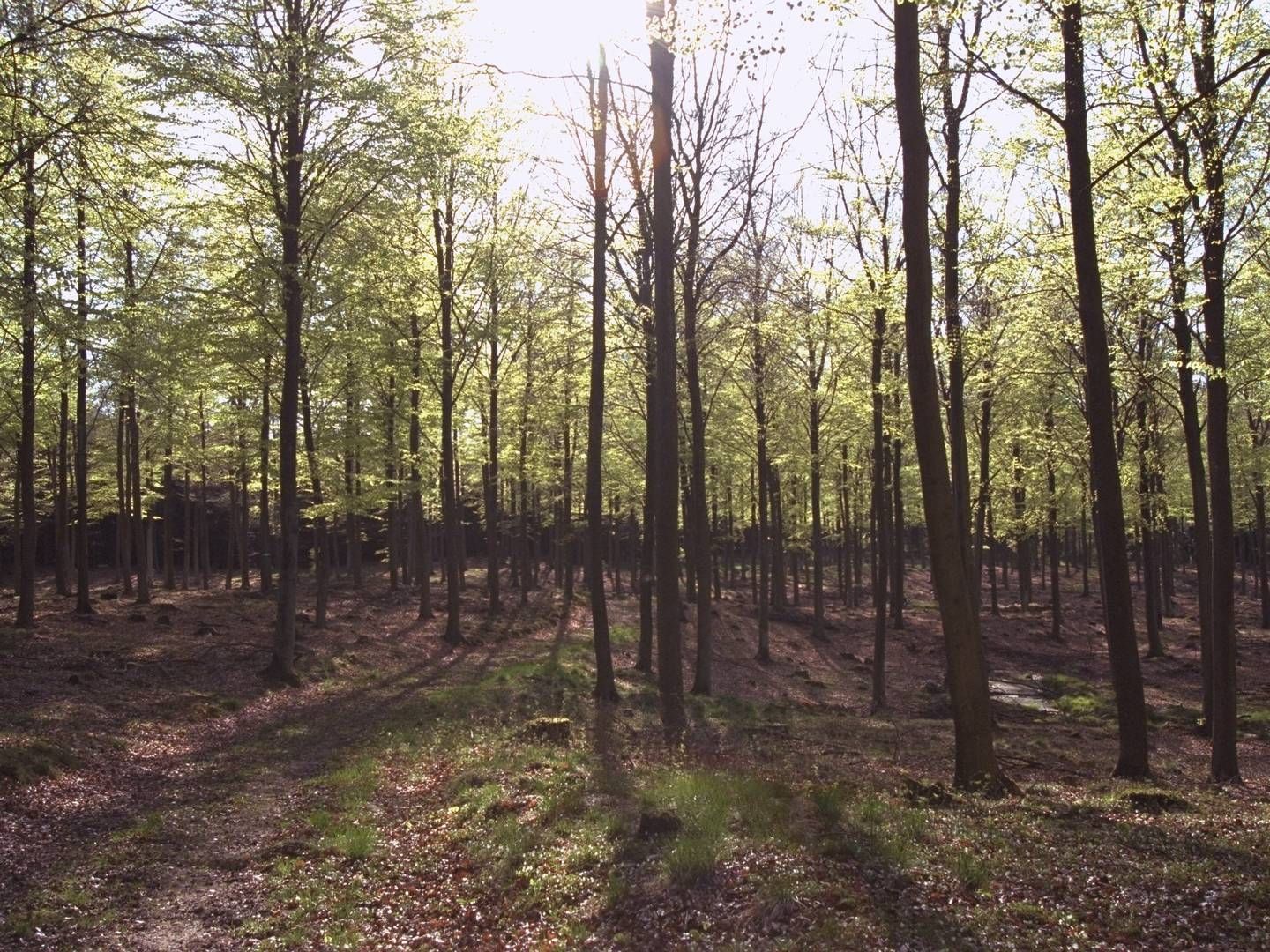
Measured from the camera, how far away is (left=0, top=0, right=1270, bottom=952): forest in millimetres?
6883

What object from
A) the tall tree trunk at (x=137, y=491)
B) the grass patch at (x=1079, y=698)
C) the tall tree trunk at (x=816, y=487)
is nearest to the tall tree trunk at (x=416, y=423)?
the tall tree trunk at (x=137, y=491)

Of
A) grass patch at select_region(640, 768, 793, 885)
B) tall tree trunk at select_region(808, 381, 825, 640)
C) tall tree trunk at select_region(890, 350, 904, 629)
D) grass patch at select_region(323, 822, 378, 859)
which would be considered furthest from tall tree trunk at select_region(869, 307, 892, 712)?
grass patch at select_region(323, 822, 378, 859)

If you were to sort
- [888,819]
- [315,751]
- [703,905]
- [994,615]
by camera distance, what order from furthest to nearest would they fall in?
1. [994,615]
2. [315,751]
3. [888,819]
4. [703,905]

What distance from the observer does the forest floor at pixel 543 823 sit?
5973 millimetres

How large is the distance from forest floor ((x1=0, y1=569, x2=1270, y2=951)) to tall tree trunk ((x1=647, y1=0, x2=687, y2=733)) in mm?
999

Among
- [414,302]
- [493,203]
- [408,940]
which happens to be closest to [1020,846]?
[408,940]

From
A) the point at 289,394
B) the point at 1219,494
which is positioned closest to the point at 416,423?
the point at 289,394

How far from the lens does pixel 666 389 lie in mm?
13273

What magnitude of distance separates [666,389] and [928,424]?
16.4 feet

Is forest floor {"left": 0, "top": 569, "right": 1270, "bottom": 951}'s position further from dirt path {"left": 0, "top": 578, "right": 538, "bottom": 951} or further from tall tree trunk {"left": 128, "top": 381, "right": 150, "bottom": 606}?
tall tree trunk {"left": 128, "top": 381, "right": 150, "bottom": 606}

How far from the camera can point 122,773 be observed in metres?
10.2

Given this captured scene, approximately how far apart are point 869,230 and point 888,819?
15096 millimetres

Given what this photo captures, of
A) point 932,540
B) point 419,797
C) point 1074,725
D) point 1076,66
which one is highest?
point 1076,66

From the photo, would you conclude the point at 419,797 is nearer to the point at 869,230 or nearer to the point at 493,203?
the point at 869,230
